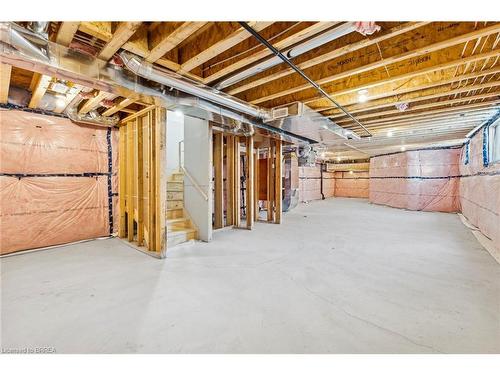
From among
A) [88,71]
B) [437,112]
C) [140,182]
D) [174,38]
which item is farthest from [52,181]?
[437,112]

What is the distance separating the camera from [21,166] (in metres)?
3.38

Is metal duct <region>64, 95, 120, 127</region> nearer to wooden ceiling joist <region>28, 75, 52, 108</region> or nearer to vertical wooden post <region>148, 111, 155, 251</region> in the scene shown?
wooden ceiling joist <region>28, 75, 52, 108</region>

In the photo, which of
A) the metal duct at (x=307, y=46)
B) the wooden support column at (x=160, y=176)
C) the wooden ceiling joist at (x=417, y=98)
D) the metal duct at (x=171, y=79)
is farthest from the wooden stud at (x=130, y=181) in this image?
the wooden ceiling joist at (x=417, y=98)

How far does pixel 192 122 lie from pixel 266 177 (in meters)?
2.80

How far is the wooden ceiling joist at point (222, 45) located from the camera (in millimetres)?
1778

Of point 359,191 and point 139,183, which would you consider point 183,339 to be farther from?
point 359,191

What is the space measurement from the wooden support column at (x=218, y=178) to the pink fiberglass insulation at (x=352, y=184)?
11.4m

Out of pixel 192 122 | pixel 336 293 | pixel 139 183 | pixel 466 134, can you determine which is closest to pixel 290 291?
pixel 336 293

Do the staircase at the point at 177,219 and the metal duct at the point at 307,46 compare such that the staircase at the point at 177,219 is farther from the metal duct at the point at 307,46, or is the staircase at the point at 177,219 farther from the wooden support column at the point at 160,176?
the metal duct at the point at 307,46

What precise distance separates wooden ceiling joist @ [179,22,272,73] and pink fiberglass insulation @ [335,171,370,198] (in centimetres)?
1331

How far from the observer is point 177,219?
4.23 metres

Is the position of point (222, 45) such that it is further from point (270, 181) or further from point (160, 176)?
point (270, 181)

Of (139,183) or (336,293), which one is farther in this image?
(139,183)

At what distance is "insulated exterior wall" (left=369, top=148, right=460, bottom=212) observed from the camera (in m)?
7.22
